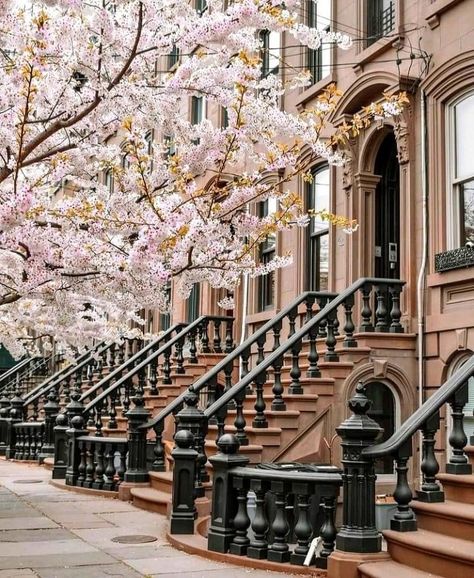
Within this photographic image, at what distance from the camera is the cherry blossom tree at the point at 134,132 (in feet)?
26.6

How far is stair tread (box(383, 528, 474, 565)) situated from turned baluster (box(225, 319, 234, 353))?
28.4 ft

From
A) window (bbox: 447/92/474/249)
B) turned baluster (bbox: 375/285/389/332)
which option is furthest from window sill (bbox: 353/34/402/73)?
turned baluster (bbox: 375/285/389/332)

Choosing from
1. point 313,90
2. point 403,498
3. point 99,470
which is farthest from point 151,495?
point 313,90

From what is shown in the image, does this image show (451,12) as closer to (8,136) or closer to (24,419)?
(8,136)

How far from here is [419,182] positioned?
1123 cm

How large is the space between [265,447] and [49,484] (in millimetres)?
4793

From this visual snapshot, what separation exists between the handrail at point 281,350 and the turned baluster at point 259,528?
1.89 metres

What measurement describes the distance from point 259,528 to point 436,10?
7449mm

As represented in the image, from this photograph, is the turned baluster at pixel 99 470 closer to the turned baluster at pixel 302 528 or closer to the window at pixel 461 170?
the turned baluster at pixel 302 528

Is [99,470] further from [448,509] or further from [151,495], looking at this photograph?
[448,509]

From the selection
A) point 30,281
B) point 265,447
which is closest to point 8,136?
point 30,281

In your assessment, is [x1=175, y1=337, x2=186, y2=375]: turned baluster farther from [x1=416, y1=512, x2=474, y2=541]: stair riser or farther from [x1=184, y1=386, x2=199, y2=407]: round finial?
[x1=416, y1=512, x2=474, y2=541]: stair riser

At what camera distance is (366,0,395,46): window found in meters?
12.4

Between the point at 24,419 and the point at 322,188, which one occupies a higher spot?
the point at 322,188
